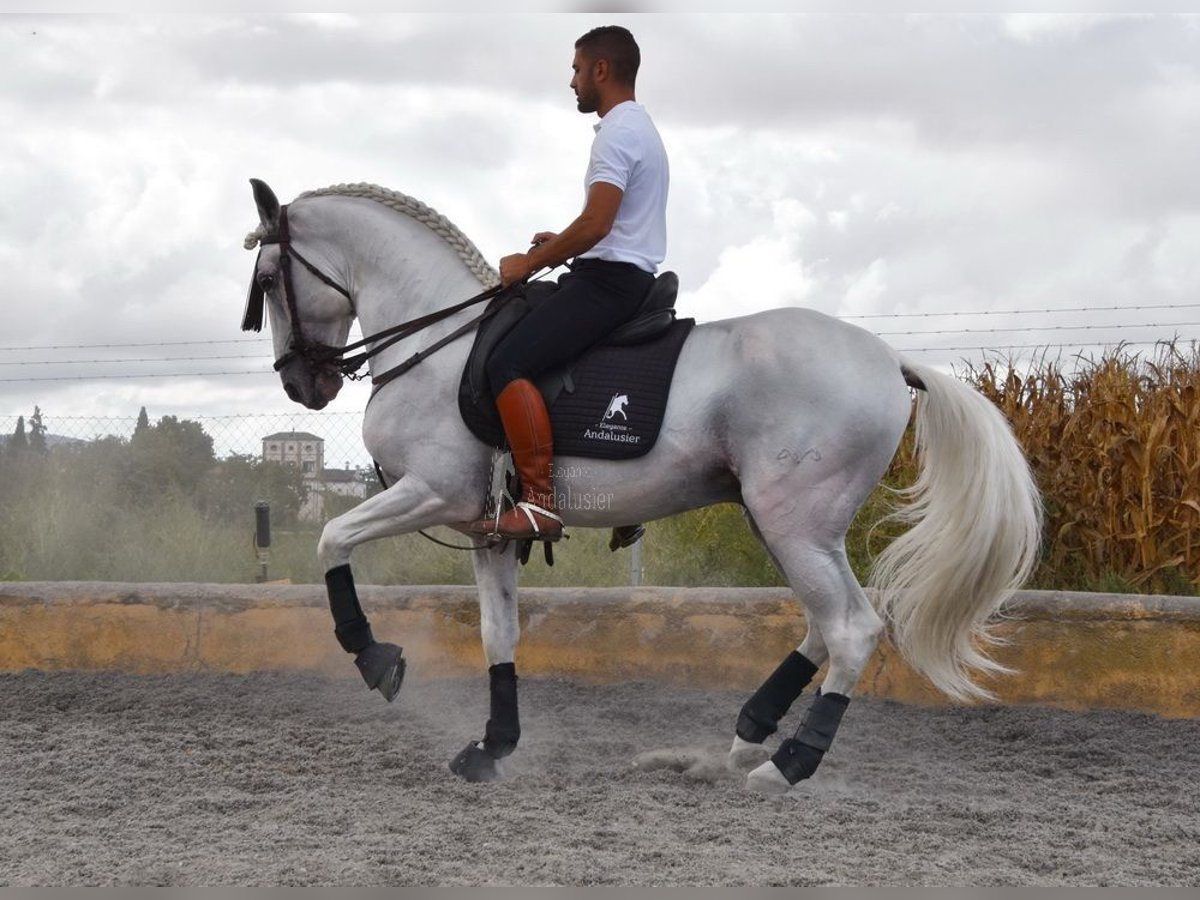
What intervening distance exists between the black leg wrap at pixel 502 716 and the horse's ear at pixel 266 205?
211 centimetres

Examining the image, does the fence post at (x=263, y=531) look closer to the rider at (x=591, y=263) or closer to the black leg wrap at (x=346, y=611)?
the black leg wrap at (x=346, y=611)

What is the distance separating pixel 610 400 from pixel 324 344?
1.43 metres

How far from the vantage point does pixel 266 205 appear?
5.74 metres

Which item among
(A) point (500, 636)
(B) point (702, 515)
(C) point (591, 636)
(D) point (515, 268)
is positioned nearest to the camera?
(D) point (515, 268)

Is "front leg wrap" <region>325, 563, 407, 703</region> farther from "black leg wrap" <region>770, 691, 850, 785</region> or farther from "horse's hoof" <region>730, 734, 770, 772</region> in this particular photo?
"black leg wrap" <region>770, 691, 850, 785</region>

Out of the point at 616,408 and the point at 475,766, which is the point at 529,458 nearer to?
the point at 616,408

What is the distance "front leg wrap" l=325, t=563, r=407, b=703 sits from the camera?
5.33m

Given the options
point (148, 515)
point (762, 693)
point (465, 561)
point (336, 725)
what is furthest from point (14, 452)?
point (762, 693)

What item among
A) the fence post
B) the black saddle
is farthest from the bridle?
the fence post

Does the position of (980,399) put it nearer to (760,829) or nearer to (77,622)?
(760,829)

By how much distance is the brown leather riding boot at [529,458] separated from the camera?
16.8 ft

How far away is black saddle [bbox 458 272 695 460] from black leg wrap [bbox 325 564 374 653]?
0.80 meters

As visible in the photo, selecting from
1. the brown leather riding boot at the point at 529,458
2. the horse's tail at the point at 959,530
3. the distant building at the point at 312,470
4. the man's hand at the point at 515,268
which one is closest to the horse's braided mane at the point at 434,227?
the man's hand at the point at 515,268

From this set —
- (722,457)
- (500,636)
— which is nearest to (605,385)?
(722,457)
